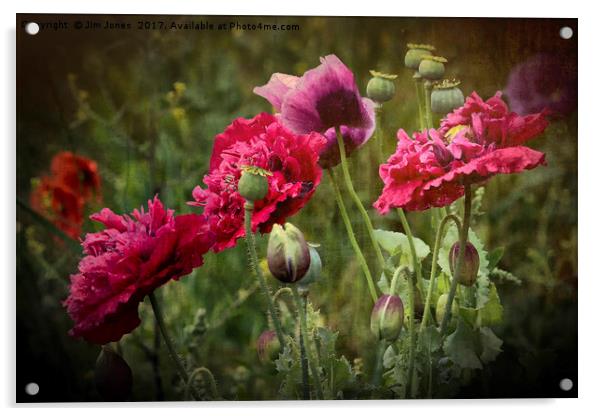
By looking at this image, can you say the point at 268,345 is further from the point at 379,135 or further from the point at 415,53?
the point at 415,53

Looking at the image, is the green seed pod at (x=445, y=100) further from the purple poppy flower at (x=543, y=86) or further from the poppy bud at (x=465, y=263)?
the poppy bud at (x=465, y=263)

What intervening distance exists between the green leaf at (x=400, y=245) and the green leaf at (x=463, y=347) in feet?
0.41

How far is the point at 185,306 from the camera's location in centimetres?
130

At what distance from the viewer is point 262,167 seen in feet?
4.16

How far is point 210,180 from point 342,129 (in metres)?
0.22

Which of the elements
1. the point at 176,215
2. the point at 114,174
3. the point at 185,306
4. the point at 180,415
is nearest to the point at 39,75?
the point at 114,174

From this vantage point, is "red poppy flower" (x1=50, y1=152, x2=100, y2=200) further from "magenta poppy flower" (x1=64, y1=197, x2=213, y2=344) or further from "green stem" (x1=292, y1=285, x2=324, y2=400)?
"green stem" (x1=292, y1=285, x2=324, y2=400)

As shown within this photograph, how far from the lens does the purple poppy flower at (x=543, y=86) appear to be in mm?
1317

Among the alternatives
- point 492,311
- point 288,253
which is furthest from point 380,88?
point 492,311

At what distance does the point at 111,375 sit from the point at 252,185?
1.26 feet

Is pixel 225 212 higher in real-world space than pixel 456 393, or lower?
higher

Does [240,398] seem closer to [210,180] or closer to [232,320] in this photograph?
[232,320]

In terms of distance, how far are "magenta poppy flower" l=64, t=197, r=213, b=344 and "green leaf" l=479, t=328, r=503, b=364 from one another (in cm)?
47

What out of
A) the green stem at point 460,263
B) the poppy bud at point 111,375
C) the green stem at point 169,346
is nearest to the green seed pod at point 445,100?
the green stem at point 460,263
